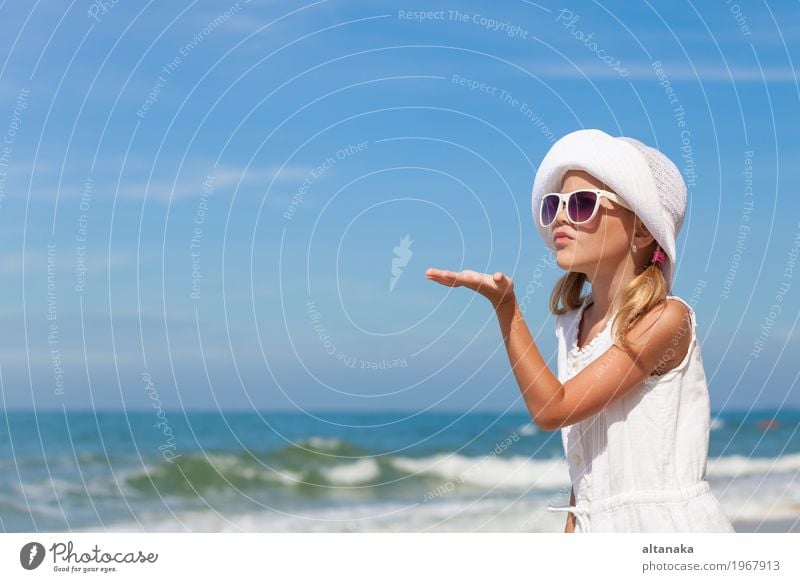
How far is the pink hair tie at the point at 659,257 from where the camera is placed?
500 cm

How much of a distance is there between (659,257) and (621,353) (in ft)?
1.83

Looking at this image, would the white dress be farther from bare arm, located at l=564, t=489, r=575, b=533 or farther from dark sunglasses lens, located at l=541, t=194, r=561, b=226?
dark sunglasses lens, located at l=541, t=194, r=561, b=226

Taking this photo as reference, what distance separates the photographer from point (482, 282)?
4.51 m

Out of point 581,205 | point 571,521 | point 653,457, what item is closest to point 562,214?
point 581,205

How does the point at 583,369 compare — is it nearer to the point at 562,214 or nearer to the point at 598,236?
the point at 598,236

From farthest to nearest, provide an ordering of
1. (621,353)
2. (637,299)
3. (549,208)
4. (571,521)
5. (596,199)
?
(571,521)
(549,208)
(596,199)
(637,299)
(621,353)

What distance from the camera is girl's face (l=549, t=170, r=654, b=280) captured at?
5000 millimetres

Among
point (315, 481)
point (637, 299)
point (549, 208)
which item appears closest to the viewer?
point (637, 299)

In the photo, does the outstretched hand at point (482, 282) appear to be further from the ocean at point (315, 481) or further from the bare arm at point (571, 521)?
the ocean at point (315, 481)

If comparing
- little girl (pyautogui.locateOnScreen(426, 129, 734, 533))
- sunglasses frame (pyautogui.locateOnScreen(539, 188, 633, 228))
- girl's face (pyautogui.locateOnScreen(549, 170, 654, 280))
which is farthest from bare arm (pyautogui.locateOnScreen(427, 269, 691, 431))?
sunglasses frame (pyautogui.locateOnScreen(539, 188, 633, 228))

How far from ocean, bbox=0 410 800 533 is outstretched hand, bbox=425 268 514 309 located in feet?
37.4

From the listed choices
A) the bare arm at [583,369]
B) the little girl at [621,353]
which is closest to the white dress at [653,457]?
the little girl at [621,353]
